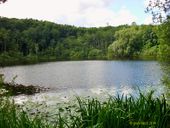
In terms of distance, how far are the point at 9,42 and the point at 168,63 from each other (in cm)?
12440

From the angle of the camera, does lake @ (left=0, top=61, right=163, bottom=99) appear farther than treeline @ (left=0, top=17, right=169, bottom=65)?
No

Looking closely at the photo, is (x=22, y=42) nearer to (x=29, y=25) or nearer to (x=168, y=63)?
(x=29, y=25)

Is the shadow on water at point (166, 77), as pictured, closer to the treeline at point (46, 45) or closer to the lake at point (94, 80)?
the lake at point (94, 80)

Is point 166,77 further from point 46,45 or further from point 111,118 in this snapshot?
point 46,45

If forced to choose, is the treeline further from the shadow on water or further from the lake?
the shadow on water

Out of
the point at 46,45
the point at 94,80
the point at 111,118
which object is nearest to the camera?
the point at 111,118

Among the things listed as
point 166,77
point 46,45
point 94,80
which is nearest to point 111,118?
point 166,77

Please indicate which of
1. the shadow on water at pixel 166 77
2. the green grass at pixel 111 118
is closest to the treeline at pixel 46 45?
the shadow on water at pixel 166 77

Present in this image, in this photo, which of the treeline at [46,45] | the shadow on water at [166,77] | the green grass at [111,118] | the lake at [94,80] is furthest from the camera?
the treeline at [46,45]

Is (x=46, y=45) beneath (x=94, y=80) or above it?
above

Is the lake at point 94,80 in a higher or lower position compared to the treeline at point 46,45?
lower

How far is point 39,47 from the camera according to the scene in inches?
6885

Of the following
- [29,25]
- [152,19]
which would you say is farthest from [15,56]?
[152,19]

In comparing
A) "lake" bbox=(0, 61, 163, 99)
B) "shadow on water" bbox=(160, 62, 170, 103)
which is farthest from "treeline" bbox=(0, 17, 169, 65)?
"shadow on water" bbox=(160, 62, 170, 103)
